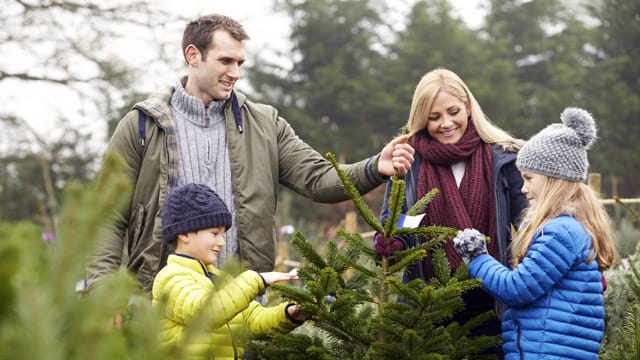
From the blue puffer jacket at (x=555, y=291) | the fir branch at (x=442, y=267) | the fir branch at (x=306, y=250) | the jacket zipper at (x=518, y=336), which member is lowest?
the jacket zipper at (x=518, y=336)

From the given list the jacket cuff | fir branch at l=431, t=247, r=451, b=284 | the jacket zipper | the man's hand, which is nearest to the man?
the jacket cuff

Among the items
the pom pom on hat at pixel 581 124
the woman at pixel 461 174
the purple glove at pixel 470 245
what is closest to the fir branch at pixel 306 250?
the purple glove at pixel 470 245

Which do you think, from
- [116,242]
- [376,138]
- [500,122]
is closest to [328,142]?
[376,138]

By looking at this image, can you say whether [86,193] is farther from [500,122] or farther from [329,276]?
[500,122]

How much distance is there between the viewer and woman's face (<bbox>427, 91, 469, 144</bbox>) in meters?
3.52

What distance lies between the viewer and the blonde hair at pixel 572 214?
2967 millimetres

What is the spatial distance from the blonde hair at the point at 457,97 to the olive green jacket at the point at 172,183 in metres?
0.35

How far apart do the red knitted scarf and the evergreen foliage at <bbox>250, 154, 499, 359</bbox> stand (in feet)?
2.05

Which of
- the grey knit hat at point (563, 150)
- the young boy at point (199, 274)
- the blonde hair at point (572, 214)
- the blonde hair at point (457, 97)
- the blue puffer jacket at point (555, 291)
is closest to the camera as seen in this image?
the young boy at point (199, 274)

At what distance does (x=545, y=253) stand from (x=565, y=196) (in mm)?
319

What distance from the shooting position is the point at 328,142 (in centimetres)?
2555

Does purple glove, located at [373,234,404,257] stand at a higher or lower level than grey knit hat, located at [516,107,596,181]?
lower

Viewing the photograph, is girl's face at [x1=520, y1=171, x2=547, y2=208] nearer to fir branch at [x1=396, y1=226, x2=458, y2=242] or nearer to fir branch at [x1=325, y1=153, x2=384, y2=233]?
fir branch at [x1=396, y1=226, x2=458, y2=242]

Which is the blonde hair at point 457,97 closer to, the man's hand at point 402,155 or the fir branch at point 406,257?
the man's hand at point 402,155
